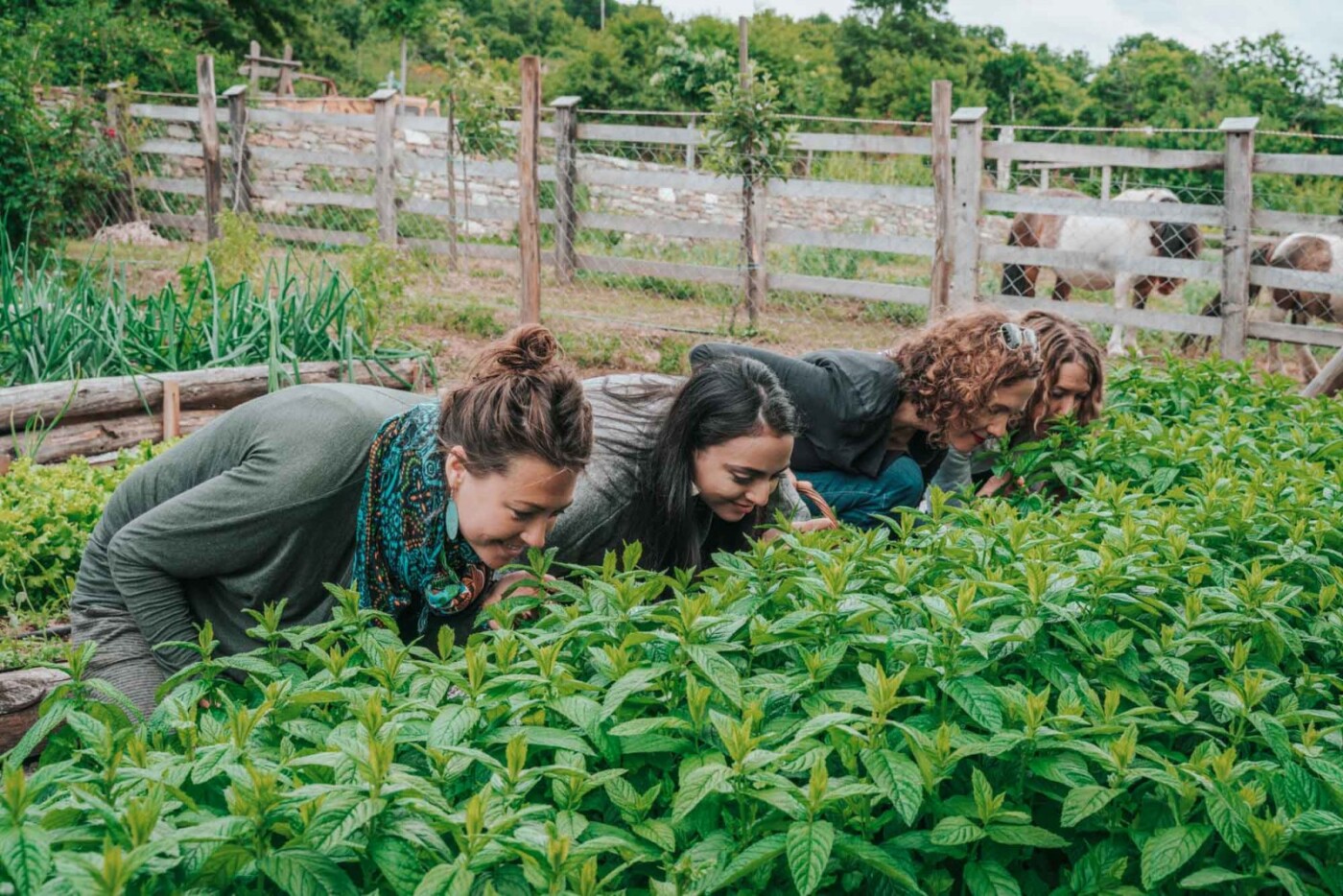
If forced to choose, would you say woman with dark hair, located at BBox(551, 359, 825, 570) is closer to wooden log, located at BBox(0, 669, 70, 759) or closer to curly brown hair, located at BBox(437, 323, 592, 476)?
curly brown hair, located at BBox(437, 323, 592, 476)

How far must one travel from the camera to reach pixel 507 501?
259 cm

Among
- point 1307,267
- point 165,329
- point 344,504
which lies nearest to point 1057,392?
point 344,504

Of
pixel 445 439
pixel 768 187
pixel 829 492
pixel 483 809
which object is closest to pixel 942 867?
pixel 483 809

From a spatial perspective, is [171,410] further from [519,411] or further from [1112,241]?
[1112,241]

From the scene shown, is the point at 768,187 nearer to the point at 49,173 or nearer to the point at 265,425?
the point at 49,173

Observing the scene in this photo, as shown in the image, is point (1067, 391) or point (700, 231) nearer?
point (1067, 391)

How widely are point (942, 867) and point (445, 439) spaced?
1414 millimetres

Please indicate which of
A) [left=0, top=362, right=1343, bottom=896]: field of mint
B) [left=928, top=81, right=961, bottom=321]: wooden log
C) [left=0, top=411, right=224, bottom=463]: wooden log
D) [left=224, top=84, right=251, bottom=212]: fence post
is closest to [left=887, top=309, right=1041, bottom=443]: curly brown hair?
[left=0, top=362, right=1343, bottom=896]: field of mint

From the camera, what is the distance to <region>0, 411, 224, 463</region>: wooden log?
5.08m

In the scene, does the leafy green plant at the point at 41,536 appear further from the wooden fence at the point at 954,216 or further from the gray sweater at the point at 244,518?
the wooden fence at the point at 954,216

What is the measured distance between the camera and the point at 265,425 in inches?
109

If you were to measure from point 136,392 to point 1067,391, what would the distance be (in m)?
3.69

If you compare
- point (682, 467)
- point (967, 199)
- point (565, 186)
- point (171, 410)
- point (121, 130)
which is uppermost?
point (121, 130)

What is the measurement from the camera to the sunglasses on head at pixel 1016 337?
4055 mm
